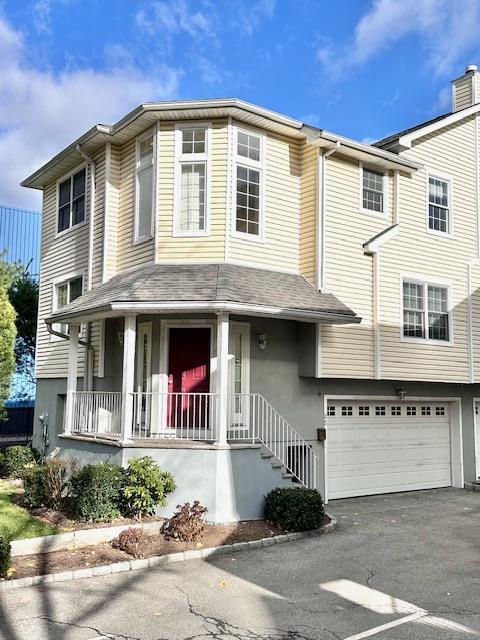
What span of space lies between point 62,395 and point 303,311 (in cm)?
760

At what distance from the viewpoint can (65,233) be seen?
16094 mm

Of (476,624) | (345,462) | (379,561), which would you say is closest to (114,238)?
(345,462)

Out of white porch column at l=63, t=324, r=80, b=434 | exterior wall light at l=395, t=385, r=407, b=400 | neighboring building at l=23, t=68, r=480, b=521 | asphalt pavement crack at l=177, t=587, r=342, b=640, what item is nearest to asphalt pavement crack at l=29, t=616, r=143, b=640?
asphalt pavement crack at l=177, t=587, r=342, b=640

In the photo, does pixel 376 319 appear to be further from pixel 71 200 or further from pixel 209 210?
pixel 71 200

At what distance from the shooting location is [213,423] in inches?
443

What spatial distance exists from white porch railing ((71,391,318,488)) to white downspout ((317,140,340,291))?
298 cm

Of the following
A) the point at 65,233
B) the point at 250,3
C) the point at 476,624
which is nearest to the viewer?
the point at 476,624

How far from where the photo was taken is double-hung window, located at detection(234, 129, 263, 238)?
40.8 feet

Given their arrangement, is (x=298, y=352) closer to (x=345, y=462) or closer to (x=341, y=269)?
(x=341, y=269)

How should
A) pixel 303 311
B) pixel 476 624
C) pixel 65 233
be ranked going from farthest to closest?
pixel 65 233 < pixel 303 311 < pixel 476 624

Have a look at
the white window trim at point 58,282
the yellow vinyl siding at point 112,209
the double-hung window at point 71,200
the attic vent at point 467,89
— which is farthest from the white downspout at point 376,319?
the double-hung window at point 71,200

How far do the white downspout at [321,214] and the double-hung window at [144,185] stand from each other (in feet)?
12.0

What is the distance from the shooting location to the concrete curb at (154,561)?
712 cm

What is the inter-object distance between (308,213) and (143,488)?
274 inches
